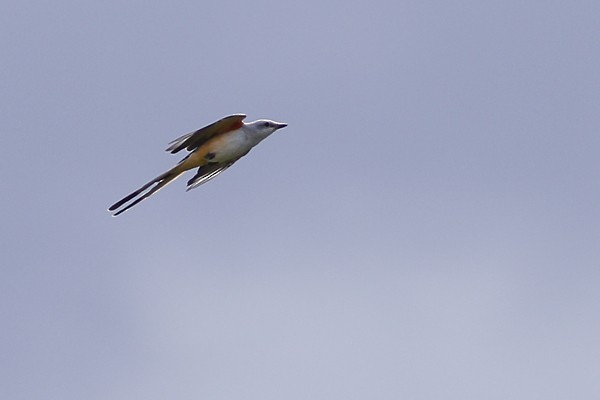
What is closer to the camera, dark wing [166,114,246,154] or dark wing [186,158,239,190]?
dark wing [166,114,246,154]

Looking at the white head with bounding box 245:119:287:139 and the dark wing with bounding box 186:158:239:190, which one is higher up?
the white head with bounding box 245:119:287:139

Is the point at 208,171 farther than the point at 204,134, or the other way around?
the point at 208,171

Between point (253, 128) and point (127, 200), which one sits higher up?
point (253, 128)

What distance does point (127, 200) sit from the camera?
677 inches

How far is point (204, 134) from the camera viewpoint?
17.5 metres

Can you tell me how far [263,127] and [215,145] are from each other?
0.97 meters

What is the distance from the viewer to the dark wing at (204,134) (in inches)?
682

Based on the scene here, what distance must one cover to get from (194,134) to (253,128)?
3.74ft

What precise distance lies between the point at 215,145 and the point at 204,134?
278 millimetres

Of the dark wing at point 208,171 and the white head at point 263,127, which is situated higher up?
the white head at point 263,127

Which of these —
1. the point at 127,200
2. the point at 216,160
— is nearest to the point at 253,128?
the point at 216,160

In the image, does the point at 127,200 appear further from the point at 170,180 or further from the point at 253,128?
the point at 253,128

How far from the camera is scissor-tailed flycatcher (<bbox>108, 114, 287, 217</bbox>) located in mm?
17297

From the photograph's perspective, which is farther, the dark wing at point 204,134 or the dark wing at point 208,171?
the dark wing at point 208,171
